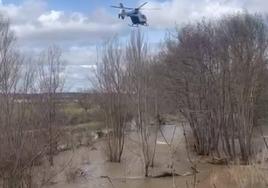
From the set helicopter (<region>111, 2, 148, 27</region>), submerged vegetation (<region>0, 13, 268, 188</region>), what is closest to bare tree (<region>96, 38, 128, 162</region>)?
submerged vegetation (<region>0, 13, 268, 188</region>)

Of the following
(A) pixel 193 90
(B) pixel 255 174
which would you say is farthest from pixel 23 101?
(A) pixel 193 90

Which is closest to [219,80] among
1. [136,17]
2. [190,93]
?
[190,93]

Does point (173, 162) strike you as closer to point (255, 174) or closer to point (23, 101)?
point (255, 174)

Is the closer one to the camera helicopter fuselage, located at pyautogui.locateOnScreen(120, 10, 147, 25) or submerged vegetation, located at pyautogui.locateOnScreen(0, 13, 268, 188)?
helicopter fuselage, located at pyautogui.locateOnScreen(120, 10, 147, 25)

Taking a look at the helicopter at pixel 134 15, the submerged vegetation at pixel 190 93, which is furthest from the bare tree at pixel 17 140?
the submerged vegetation at pixel 190 93

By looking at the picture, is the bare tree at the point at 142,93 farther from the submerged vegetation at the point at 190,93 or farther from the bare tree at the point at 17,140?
the bare tree at the point at 17,140

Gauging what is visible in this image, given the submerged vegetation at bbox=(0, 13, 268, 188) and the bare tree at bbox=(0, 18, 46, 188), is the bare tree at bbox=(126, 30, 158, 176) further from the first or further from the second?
the bare tree at bbox=(0, 18, 46, 188)
